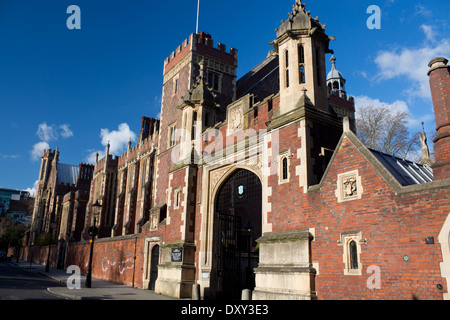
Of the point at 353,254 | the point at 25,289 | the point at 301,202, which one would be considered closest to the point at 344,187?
the point at 301,202

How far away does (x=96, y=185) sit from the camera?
47812 millimetres

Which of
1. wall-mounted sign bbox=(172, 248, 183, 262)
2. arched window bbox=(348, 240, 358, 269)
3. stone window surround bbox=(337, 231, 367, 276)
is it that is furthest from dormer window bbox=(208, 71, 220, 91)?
arched window bbox=(348, 240, 358, 269)

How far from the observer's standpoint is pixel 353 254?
9.27 m

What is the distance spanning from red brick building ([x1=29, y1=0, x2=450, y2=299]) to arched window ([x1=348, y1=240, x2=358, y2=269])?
3 cm

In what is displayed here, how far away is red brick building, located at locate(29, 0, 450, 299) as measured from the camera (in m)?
8.16

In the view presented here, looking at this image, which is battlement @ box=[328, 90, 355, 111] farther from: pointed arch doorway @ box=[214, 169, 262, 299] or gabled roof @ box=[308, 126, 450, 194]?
gabled roof @ box=[308, 126, 450, 194]

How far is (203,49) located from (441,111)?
20262 millimetres

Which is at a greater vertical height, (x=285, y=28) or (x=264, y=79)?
(x=264, y=79)

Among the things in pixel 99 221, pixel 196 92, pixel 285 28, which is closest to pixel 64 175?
pixel 99 221

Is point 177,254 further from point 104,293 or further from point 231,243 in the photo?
point 104,293

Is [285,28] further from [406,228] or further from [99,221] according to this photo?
[99,221]

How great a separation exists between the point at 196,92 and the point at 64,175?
58.0 m
